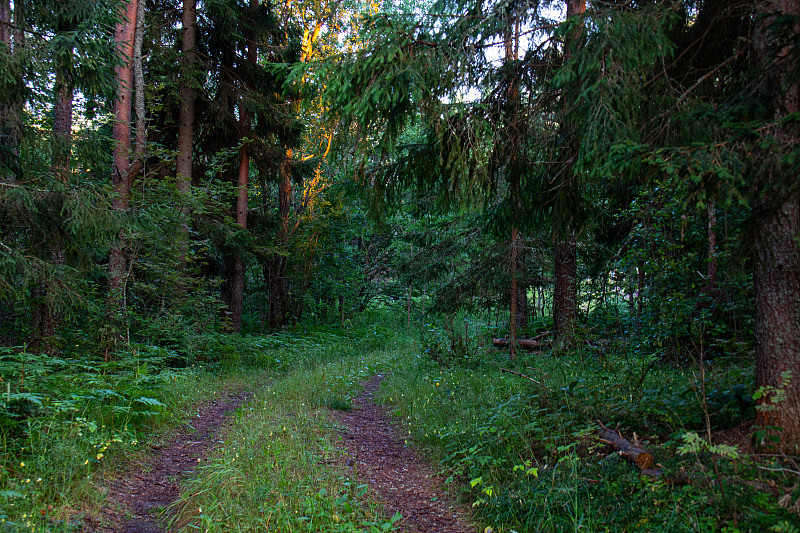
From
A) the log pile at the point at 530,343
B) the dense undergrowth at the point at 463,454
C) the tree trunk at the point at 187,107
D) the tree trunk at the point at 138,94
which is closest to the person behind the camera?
the dense undergrowth at the point at 463,454

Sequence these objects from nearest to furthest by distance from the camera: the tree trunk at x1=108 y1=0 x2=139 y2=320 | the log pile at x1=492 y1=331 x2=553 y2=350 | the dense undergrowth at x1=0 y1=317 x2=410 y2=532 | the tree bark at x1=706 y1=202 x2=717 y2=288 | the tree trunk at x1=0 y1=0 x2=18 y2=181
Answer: the dense undergrowth at x1=0 y1=317 x2=410 y2=532, the tree trunk at x1=0 y1=0 x2=18 y2=181, the tree bark at x1=706 y1=202 x2=717 y2=288, the tree trunk at x1=108 y1=0 x2=139 y2=320, the log pile at x1=492 y1=331 x2=553 y2=350

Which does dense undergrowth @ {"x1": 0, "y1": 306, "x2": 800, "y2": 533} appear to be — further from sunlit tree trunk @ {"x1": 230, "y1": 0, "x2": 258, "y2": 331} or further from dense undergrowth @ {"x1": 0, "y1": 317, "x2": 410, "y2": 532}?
sunlit tree trunk @ {"x1": 230, "y1": 0, "x2": 258, "y2": 331}

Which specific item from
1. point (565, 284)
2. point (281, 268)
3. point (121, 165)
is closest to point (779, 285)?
point (565, 284)

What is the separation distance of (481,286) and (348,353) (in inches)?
230

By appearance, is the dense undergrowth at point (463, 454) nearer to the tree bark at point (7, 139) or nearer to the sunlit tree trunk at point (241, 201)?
the tree bark at point (7, 139)

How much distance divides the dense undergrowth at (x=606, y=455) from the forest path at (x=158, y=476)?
2814 mm

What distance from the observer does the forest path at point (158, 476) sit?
4.09 metres

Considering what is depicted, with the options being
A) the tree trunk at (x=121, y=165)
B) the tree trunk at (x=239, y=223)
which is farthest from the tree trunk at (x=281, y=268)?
the tree trunk at (x=121, y=165)

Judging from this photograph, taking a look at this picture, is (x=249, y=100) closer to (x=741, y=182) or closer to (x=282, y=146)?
(x=282, y=146)

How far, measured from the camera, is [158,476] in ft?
16.9

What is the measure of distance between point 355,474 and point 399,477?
1.80ft

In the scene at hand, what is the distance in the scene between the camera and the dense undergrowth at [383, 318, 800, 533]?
3270 mm

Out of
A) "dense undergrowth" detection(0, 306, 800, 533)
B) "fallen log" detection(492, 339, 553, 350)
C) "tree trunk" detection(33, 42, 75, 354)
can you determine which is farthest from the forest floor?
"fallen log" detection(492, 339, 553, 350)

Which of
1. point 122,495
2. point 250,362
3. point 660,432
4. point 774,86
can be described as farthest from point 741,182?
point 250,362
